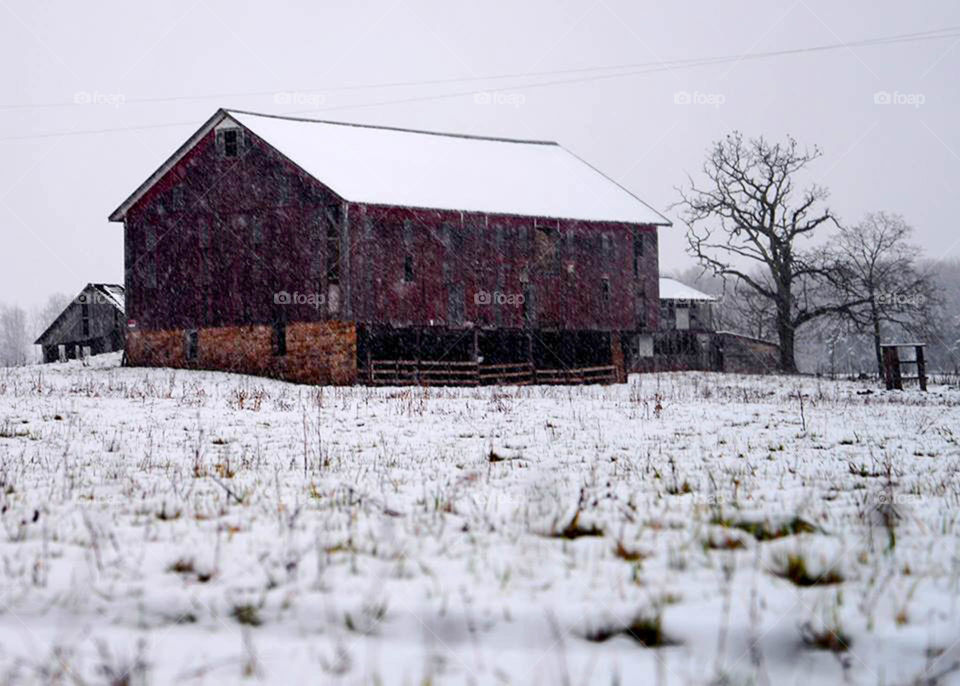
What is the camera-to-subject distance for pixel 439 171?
33.1 metres

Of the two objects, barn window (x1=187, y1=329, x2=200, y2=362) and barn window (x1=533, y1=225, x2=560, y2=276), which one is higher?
barn window (x1=533, y1=225, x2=560, y2=276)

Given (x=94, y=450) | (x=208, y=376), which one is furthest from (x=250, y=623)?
(x=208, y=376)

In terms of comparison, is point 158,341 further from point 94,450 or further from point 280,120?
point 94,450

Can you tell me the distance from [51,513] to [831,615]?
451 centimetres

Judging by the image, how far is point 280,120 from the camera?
111 feet

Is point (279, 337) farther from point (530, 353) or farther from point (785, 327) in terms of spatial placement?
point (785, 327)

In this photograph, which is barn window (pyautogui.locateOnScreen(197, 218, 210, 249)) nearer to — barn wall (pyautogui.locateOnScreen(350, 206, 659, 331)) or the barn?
the barn

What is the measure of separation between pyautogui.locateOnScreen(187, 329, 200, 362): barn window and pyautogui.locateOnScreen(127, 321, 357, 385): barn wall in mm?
143

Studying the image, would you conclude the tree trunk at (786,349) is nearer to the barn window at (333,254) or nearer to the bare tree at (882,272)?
the bare tree at (882,272)

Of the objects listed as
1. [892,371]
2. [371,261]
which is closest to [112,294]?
[371,261]

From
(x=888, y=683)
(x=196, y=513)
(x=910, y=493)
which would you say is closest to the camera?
(x=888, y=683)

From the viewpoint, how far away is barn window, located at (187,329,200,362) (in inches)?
1275

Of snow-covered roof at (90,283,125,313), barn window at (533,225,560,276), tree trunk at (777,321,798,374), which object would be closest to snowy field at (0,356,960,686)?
barn window at (533,225,560,276)

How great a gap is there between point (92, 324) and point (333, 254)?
2724cm
